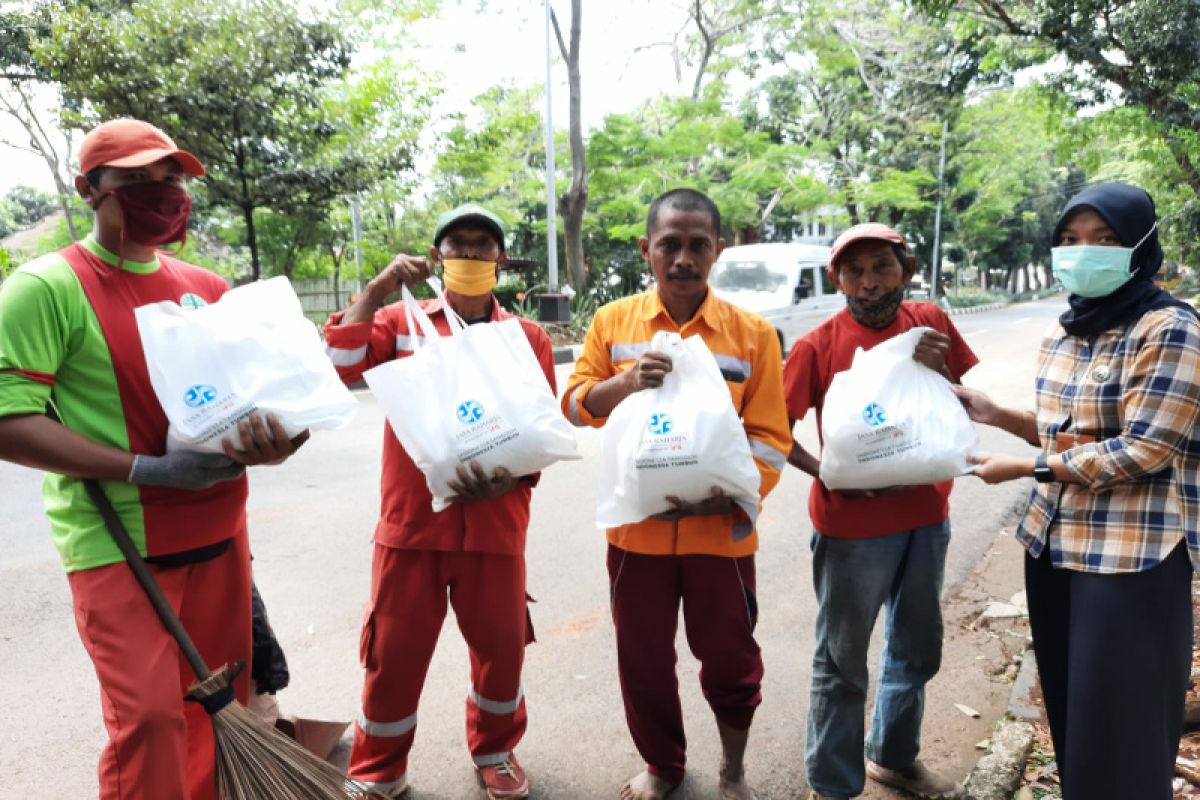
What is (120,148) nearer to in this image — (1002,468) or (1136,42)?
(1002,468)

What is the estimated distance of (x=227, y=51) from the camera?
1026cm

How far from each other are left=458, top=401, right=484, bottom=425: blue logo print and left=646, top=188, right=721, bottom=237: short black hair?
729mm

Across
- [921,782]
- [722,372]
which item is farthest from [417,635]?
[921,782]

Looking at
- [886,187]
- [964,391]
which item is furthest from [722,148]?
[964,391]

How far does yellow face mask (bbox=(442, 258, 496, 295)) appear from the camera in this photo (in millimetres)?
2439

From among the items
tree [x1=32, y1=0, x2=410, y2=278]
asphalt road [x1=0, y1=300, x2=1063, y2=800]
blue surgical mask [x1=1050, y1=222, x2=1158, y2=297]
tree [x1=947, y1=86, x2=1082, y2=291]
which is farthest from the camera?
tree [x1=947, y1=86, x2=1082, y2=291]

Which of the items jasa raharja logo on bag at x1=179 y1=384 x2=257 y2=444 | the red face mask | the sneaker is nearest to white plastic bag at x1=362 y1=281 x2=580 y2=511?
jasa raharja logo on bag at x1=179 y1=384 x2=257 y2=444

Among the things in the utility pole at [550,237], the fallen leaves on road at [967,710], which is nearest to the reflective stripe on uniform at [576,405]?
the fallen leaves on road at [967,710]

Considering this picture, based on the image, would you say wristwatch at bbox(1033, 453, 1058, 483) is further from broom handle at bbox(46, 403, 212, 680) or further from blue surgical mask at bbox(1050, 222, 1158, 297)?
broom handle at bbox(46, 403, 212, 680)

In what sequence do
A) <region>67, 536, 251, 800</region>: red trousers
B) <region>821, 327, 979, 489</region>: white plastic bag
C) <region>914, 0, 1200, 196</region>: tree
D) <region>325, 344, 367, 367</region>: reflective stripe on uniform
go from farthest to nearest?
<region>914, 0, 1200, 196</region>: tree, <region>325, 344, 367, 367</region>: reflective stripe on uniform, <region>821, 327, 979, 489</region>: white plastic bag, <region>67, 536, 251, 800</region>: red trousers

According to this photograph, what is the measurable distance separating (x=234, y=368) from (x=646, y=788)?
175 cm

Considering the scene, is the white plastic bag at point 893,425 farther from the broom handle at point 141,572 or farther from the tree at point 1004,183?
the tree at point 1004,183

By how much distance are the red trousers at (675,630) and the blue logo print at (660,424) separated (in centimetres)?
46

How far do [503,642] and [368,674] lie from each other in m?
0.41
